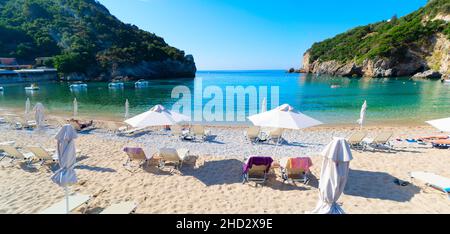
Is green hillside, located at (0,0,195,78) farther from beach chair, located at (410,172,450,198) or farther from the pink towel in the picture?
beach chair, located at (410,172,450,198)

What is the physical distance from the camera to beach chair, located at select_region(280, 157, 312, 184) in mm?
7270

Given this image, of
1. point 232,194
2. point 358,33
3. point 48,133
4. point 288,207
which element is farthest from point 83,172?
point 358,33

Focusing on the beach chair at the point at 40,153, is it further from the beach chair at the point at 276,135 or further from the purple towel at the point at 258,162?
the beach chair at the point at 276,135

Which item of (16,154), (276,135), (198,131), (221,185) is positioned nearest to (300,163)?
(221,185)

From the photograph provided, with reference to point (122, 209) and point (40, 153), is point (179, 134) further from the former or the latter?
point (122, 209)

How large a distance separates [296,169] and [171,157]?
3.94 metres

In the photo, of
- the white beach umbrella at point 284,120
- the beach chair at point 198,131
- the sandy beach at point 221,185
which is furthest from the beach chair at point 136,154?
the beach chair at point 198,131

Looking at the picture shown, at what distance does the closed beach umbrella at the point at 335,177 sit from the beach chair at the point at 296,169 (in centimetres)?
270

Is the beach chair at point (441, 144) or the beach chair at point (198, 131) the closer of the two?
the beach chair at point (441, 144)

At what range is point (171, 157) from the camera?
8297mm

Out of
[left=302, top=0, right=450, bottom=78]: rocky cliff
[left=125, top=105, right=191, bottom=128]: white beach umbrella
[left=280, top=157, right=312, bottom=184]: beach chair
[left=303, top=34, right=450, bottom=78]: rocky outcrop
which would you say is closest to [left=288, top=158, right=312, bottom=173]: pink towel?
[left=280, top=157, right=312, bottom=184]: beach chair

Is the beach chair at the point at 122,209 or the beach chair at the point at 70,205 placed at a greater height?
the beach chair at the point at 70,205

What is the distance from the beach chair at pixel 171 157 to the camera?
27.0 feet

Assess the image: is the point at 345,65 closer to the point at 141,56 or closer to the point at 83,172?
the point at 141,56
